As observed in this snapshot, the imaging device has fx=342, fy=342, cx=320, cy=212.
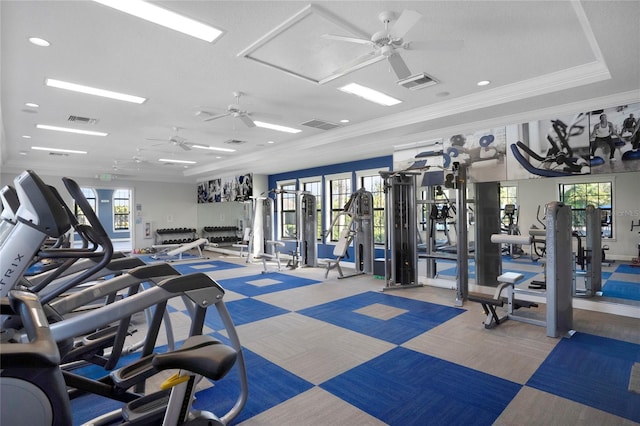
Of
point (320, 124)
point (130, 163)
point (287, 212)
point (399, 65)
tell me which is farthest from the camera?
point (287, 212)

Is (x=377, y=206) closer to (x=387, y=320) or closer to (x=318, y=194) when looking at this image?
(x=318, y=194)

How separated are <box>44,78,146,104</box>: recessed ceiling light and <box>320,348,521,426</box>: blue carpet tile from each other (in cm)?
463

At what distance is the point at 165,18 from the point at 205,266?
7.05 meters

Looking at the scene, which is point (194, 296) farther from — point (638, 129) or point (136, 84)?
point (638, 129)

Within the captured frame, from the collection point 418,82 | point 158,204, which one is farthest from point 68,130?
point 158,204

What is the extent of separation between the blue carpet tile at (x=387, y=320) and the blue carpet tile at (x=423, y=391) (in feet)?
2.12

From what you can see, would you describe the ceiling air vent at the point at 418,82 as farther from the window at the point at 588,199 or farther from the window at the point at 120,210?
the window at the point at 120,210

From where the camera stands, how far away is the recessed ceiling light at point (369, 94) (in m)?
4.65

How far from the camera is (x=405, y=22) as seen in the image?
2668mm

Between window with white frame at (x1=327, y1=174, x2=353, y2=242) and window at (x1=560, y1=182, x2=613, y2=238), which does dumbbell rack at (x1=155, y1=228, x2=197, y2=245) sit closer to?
window with white frame at (x1=327, y1=174, x2=353, y2=242)

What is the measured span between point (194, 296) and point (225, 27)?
247cm

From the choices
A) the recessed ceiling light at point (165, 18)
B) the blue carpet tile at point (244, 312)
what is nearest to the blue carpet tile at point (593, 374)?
the blue carpet tile at point (244, 312)

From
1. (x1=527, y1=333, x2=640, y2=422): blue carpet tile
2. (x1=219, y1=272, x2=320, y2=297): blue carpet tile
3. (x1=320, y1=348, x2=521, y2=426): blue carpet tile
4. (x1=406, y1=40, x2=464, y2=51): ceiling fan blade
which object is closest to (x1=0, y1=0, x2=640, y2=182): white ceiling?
(x1=406, y1=40, x2=464, y2=51): ceiling fan blade

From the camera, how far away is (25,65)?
12.4ft
